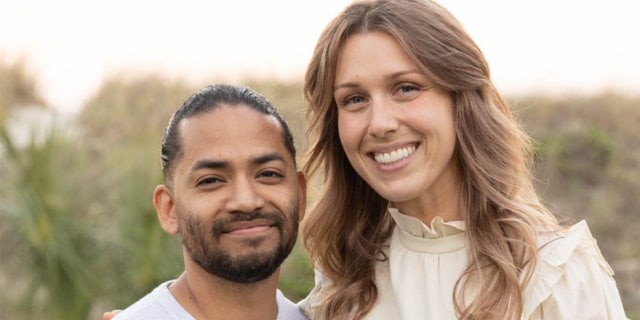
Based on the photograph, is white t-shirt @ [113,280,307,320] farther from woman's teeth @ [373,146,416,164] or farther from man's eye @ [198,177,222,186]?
woman's teeth @ [373,146,416,164]

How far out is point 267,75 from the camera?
14.0 metres

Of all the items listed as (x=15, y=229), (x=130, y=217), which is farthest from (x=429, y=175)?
(x=15, y=229)

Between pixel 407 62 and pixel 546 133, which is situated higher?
pixel 407 62

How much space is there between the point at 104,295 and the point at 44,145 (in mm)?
1244

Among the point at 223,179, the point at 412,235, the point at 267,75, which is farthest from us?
the point at 267,75

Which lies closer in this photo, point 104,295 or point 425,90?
point 425,90

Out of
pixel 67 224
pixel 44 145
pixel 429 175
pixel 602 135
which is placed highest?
pixel 429 175

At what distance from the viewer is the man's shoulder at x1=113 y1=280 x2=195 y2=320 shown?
3262 millimetres

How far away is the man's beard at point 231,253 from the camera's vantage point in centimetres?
325

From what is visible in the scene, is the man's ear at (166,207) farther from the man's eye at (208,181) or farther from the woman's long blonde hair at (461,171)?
the woman's long blonde hair at (461,171)

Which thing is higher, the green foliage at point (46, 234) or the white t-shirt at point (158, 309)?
the white t-shirt at point (158, 309)

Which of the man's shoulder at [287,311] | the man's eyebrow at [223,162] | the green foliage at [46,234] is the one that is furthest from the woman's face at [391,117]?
the green foliage at [46,234]

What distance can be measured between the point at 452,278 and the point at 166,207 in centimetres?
100

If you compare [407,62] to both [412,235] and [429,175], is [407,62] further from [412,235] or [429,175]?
[412,235]
